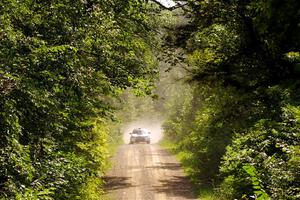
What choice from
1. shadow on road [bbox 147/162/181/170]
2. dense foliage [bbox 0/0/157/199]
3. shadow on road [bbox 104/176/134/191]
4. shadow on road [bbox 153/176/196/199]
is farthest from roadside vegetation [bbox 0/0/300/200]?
shadow on road [bbox 147/162/181/170]

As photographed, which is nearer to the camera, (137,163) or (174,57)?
(174,57)

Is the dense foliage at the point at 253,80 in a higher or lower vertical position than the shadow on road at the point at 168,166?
higher

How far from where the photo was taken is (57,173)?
743 centimetres

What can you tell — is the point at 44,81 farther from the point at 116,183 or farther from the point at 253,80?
the point at 116,183

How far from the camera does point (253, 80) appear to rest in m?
11.8

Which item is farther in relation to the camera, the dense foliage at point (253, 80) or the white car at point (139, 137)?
the white car at point (139, 137)

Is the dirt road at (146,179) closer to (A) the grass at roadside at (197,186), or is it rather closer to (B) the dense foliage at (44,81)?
(A) the grass at roadside at (197,186)

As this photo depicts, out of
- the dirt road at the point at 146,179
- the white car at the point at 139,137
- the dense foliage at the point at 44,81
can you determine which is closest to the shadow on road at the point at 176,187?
the dirt road at the point at 146,179

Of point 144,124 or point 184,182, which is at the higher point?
point 144,124

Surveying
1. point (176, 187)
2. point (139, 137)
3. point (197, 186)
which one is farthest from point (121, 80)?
point (139, 137)

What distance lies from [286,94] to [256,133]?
3.19 ft

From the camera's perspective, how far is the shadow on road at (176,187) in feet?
55.0

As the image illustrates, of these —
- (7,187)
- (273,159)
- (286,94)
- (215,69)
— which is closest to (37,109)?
(7,187)

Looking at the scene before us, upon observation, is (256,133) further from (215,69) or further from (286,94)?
(215,69)
